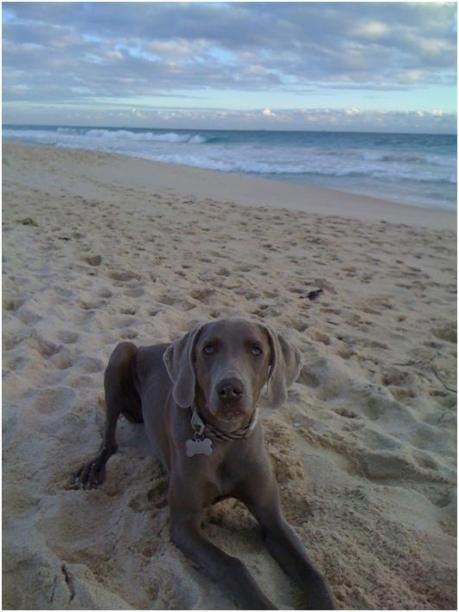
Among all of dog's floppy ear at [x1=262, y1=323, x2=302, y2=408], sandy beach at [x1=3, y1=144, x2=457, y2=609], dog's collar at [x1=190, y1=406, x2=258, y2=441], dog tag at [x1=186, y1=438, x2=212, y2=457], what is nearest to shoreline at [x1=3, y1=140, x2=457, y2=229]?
sandy beach at [x1=3, y1=144, x2=457, y2=609]

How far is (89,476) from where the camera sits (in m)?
3.29

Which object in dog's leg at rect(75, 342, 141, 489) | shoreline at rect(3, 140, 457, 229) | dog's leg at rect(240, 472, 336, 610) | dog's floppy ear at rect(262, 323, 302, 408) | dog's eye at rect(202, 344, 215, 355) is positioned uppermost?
shoreline at rect(3, 140, 457, 229)

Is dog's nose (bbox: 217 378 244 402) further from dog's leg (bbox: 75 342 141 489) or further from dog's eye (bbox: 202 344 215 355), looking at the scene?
dog's leg (bbox: 75 342 141 489)

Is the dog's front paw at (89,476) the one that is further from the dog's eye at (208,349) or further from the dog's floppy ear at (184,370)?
the dog's eye at (208,349)

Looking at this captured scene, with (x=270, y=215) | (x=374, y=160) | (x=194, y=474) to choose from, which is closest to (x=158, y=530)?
(x=194, y=474)

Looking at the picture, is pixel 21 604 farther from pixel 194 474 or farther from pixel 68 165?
pixel 68 165

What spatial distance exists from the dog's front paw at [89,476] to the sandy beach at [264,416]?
5 cm

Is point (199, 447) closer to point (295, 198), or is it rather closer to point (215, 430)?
point (215, 430)

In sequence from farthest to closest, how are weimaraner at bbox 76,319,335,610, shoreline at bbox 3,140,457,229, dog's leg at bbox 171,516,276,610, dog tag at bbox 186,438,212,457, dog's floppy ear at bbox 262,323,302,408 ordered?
shoreline at bbox 3,140,457,229, dog's floppy ear at bbox 262,323,302,408, dog tag at bbox 186,438,212,457, weimaraner at bbox 76,319,335,610, dog's leg at bbox 171,516,276,610

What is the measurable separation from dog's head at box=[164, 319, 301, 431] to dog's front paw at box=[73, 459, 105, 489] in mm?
684

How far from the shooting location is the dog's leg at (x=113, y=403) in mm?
3299

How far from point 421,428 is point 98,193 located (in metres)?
9.99

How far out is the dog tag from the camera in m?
2.87

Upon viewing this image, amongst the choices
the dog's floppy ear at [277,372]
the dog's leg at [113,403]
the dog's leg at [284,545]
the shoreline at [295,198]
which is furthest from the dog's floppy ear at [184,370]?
the shoreline at [295,198]
